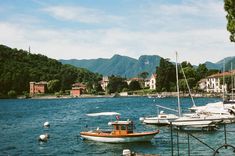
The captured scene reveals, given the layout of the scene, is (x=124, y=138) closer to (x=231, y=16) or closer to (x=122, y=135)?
(x=122, y=135)

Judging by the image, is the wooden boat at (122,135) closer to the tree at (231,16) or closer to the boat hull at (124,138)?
the boat hull at (124,138)

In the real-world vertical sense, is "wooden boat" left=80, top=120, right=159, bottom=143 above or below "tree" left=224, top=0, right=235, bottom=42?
below

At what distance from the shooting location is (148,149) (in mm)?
46375

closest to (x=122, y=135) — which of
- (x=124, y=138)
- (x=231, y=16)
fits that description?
(x=124, y=138)

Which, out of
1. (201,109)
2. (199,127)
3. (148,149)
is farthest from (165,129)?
(148,149)

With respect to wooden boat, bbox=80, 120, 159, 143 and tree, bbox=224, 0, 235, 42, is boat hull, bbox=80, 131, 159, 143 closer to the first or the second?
wooden boat, bbox=80, 120, 159, 143

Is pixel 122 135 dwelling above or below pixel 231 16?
below

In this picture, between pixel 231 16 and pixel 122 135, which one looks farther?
pixel 122 135

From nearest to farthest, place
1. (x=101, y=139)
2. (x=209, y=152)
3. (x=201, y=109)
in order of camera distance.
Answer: (x=209, y=152) → (x=101, y=139) → (x=201, y=109)

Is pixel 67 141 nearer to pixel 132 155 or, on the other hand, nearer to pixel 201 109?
pixel 132 155

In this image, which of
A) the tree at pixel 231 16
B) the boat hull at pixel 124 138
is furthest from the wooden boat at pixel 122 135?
the tree at pixel 231 16

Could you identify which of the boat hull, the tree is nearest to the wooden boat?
the boat hull

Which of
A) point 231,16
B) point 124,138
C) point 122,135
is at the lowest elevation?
point 124,138

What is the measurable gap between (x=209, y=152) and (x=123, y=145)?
10.5m
